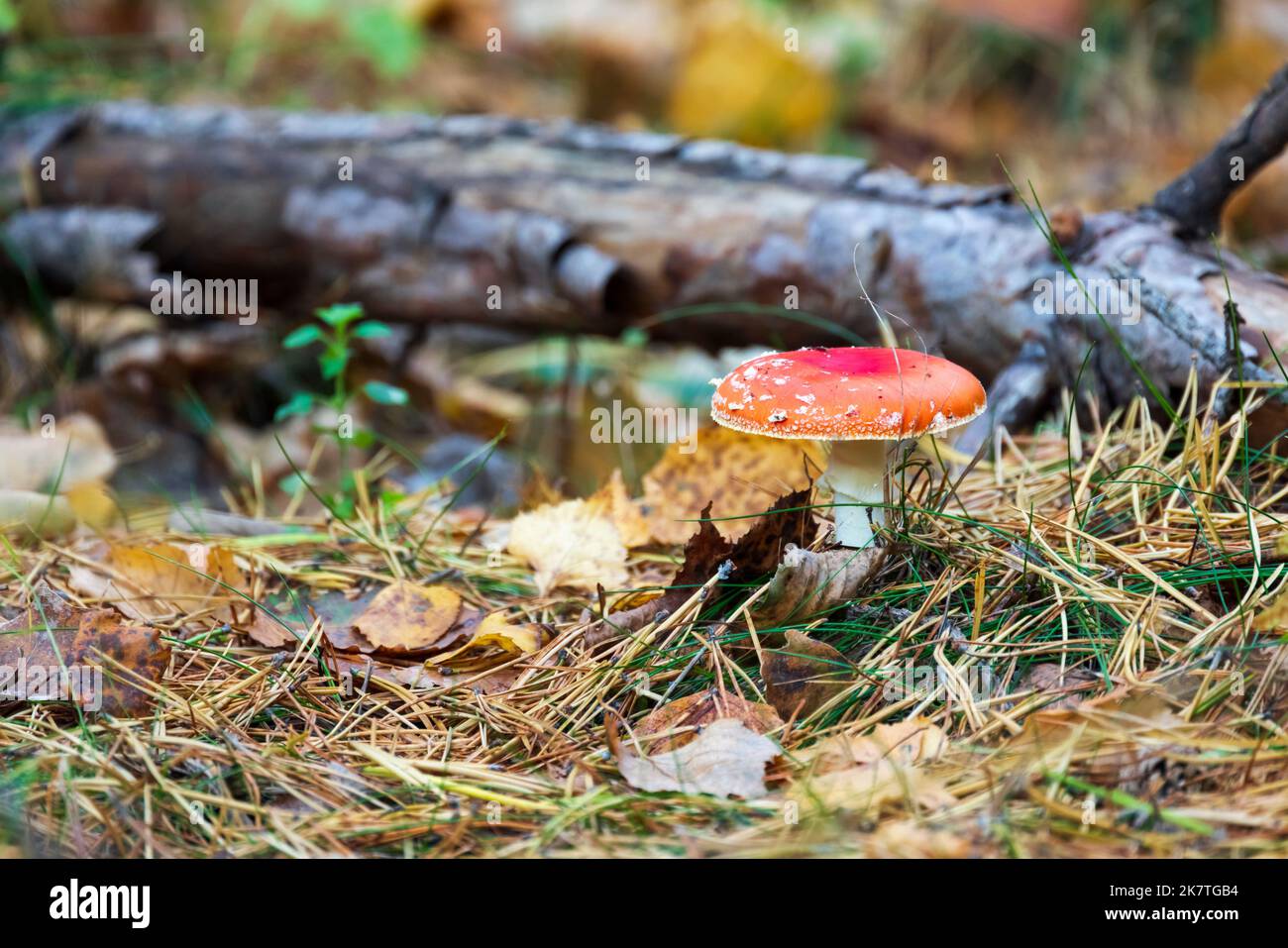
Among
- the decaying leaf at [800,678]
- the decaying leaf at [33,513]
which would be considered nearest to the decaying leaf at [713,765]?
the decaying leaf at [800,678]

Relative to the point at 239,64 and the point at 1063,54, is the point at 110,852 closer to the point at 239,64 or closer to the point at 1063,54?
the point at 239,64

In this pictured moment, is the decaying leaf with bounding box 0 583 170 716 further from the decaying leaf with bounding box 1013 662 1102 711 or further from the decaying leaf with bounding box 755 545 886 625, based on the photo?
the decaying leaf with bounding box 1013 662 1102 711

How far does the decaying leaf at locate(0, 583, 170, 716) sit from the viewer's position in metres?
1.87

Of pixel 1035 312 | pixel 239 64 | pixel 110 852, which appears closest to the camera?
pixel 110 852

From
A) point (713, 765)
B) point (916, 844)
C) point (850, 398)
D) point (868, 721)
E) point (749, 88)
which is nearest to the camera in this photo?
point (916, 844)

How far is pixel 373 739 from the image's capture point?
6.08ft

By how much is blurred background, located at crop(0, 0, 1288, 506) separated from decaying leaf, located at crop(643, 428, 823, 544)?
76.3 inches

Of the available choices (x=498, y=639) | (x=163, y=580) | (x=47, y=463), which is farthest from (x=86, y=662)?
(x=47, y=463)

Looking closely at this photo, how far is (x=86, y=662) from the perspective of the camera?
1925 millimetres

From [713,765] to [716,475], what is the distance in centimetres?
103

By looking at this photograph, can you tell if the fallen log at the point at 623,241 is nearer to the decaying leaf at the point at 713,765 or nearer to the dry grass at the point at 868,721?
the dry grass at the point at 868,721

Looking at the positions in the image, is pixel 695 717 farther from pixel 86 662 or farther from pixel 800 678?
pixel 86 662
